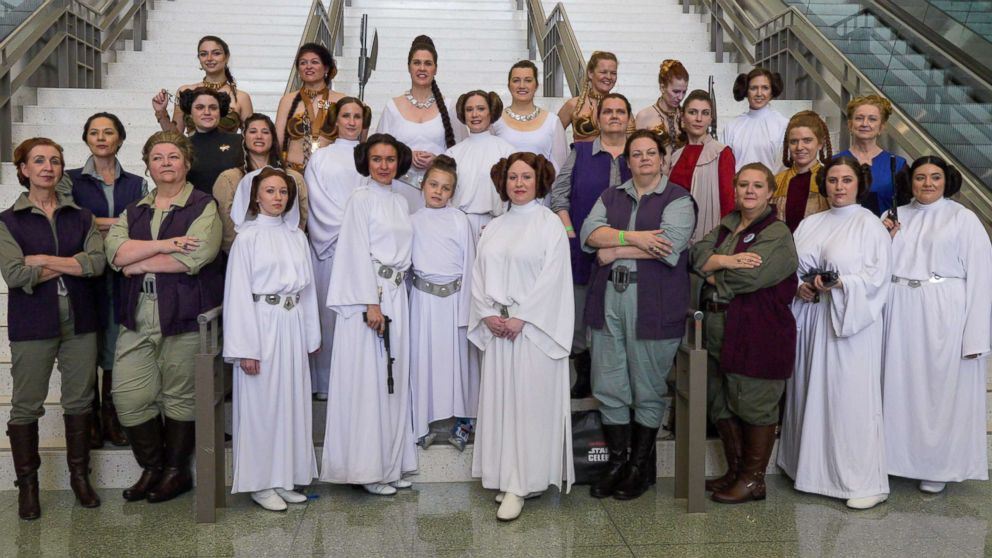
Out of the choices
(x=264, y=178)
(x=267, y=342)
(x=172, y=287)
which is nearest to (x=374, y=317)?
(x=267, y=342)

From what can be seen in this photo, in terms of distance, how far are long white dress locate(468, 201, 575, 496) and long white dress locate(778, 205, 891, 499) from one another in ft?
4.10

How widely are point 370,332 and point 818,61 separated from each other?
17.5ft

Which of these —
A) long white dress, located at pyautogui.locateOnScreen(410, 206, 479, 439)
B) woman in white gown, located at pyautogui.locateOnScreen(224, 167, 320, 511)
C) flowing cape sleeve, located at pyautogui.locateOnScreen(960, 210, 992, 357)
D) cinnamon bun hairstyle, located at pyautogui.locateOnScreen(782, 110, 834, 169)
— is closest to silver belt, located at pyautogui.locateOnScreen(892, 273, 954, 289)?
flowing cape sleeve, located at pyautogui.locateOnScreen(960, 210, 992, 357)

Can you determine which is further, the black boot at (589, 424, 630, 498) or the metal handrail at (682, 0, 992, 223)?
the metal handrail at (682, 0, 992, 223)

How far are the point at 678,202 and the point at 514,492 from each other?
1.62 metres

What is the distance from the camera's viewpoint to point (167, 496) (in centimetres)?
486

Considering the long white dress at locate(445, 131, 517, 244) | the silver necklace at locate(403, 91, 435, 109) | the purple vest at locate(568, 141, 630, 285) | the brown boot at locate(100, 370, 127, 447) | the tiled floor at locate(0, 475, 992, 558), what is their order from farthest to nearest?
1. the silver necklace at locate(403, 91, 435, 109)
2. the long white dress at locate(445, 131, 517, 244)
3. the purple vest at locate(568, 141, 630, 285)
4. the brown boot at locate(100, 370, 127, 447)
5. the tiled floor at locate(0, 475, 992, 558)

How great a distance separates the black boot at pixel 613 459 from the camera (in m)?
4.95

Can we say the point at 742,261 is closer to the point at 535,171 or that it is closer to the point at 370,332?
the point at 535,171

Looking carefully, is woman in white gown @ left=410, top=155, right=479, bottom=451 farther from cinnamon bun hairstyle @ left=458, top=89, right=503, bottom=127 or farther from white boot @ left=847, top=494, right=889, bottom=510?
white boot @ left=847, top=494, right=889, bottom=510

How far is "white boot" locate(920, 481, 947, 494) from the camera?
5070 millimetres

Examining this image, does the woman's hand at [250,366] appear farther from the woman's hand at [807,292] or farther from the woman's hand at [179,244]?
the woman's hand at [807,292]

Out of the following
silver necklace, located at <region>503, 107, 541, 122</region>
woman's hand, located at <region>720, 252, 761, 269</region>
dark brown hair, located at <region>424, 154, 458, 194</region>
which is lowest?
woman's hand, located at <region>720, 252, 761, 269</region>

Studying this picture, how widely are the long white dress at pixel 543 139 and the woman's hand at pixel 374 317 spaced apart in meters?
1.34
